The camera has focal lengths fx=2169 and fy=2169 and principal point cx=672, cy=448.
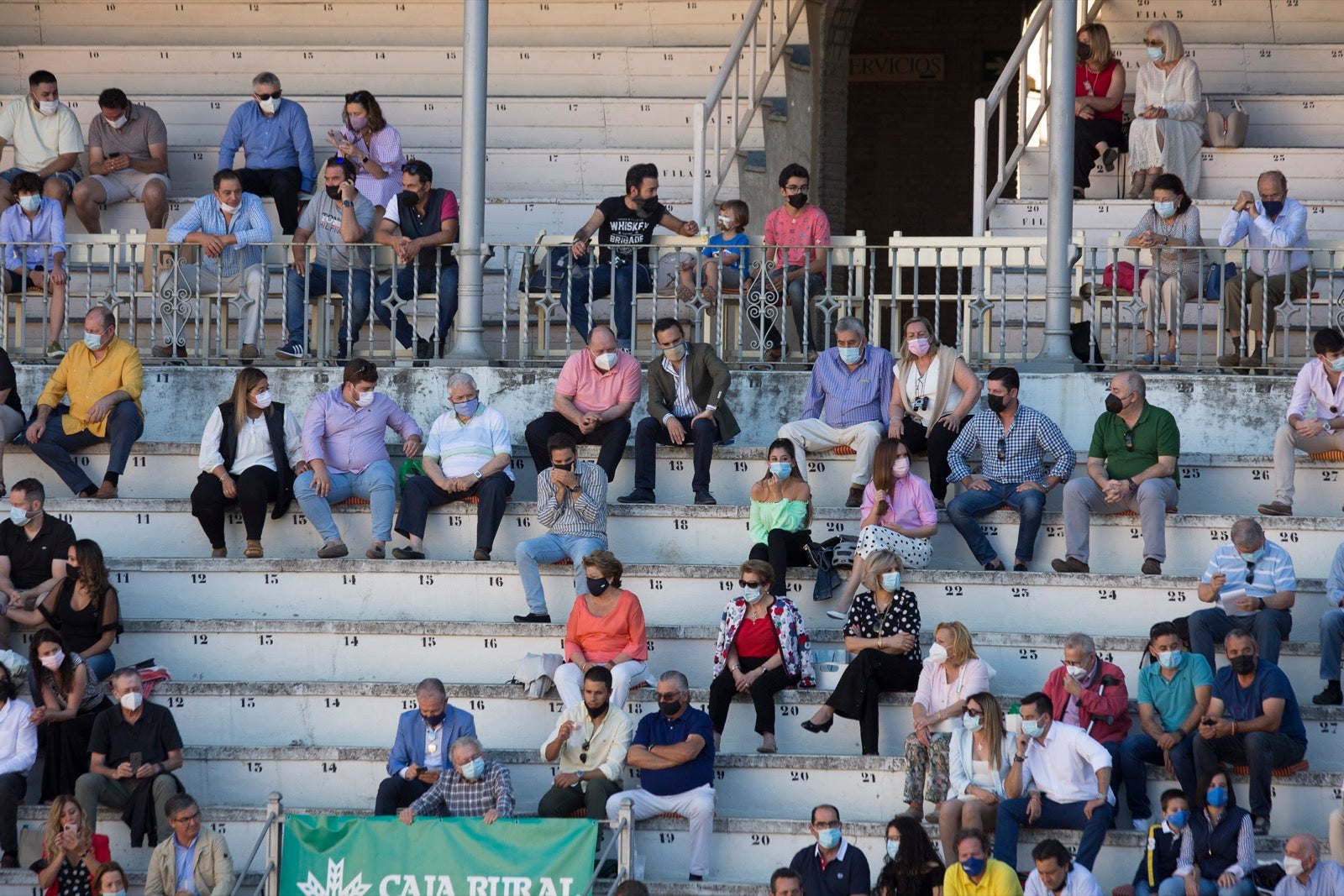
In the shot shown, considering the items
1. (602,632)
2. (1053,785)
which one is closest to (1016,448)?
(1053,785)

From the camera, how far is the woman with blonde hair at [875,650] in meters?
10.8

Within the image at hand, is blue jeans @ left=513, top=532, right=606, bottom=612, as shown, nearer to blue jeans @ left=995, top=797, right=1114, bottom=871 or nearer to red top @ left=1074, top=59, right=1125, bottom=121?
blue jeans @ left=995, top=797, right=1114, bottom=871

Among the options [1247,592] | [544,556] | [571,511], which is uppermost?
[571,511]

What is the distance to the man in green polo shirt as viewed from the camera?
38.6ft

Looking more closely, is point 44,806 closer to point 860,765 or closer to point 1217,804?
point 860,765

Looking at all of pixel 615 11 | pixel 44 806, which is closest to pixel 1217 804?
pixel 44 806

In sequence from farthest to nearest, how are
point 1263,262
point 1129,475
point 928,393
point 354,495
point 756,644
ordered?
1. point 1263,262
2. point 928,393
3. point 354,495
4. point 1129,475
5. point 756,644

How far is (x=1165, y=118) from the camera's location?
15.5 m

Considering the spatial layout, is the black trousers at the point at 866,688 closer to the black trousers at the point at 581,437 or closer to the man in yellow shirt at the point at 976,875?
the man in yellow shirt at the point at 976,875

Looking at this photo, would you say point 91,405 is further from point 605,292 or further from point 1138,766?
point 1138,766

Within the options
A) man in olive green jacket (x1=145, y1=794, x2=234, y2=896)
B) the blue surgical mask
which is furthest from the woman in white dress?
man in olive green jacket (x1=145, y1=794, x2=234, y2=896)

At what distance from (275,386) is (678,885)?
16.2 ft

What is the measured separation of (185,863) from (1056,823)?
415 centimetres

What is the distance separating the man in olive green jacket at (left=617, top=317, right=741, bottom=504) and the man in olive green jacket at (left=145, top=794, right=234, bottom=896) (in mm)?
3328
